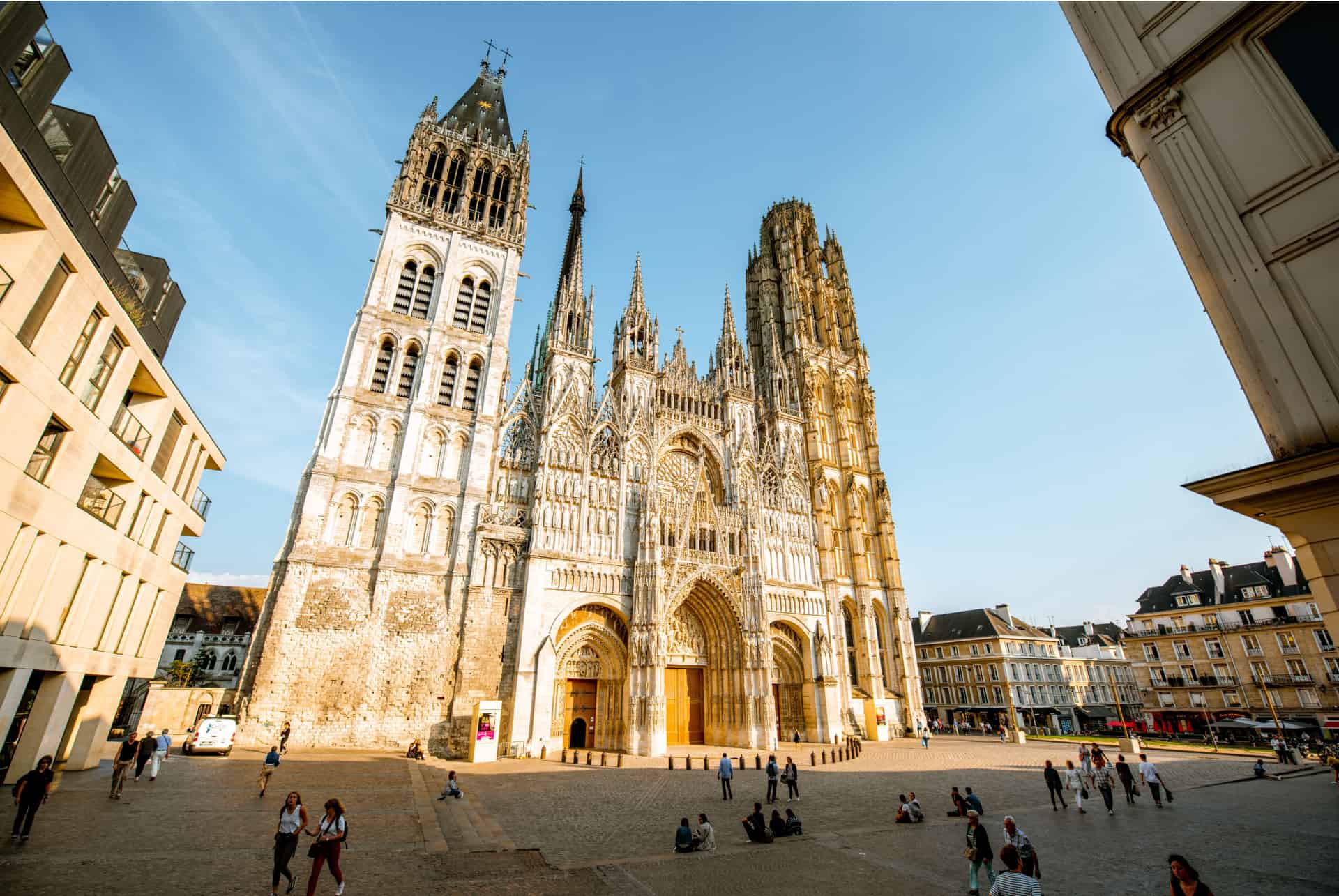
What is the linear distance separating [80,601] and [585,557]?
17.8 metres

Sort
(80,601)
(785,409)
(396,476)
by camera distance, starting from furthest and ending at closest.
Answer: (785,409), (396,476), (80,601)

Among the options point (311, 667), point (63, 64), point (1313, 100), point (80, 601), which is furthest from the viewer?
point (311, 667)

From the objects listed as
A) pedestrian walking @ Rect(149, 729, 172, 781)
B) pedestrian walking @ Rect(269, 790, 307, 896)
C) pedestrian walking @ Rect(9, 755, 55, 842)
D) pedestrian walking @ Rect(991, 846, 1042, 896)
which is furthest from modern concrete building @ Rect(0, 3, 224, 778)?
pedestrian walking @ Rect(991, 846, 1042, 896)

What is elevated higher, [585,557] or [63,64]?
[63,64]

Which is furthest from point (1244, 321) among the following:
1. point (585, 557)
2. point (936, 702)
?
point (936, 702)

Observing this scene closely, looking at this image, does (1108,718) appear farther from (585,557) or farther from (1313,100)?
(1313,100)

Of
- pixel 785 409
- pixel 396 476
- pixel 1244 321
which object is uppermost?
pixel 785 409

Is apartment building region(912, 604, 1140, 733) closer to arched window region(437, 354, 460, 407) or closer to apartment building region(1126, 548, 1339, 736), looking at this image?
apartment building region(1126, 548, 1339, 736)

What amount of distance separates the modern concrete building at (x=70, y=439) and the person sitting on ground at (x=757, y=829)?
614 inches

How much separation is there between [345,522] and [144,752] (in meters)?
12.0

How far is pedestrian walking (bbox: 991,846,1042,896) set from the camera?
5.51 meters

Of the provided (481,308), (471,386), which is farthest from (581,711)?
(481,308)

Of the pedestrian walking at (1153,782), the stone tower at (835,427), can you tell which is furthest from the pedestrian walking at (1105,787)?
the stone tower at (835,427)

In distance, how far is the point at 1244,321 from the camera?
6.11 metres
